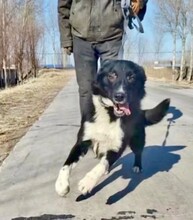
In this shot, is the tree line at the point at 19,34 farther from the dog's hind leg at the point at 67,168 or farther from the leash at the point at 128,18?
the dog's hind leg at the point at 67,168

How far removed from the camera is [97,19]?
12.5 feet

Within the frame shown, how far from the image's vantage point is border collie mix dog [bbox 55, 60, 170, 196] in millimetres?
2918

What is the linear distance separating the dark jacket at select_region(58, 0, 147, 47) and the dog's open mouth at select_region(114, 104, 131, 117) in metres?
1.10

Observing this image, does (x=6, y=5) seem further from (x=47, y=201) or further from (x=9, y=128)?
(x=47, y=201)

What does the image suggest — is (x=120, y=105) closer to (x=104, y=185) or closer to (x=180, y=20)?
(x=104, y=185)

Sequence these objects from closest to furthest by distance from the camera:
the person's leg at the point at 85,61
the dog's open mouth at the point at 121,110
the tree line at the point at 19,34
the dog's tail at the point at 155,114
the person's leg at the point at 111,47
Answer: the dog's open mouth at the point at 121,110
the dog's tail at the point at 155,114
the person's leg at the point at 111,47
the person's leg at the point at 85,61
the tree line at the point at 19,34

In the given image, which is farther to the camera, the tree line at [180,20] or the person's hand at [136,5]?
the tree line at [180,20]

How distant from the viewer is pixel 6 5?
82.3 feet

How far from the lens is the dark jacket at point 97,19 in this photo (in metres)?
3.80

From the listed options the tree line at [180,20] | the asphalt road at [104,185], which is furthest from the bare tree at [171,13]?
the asphalt road at [104,185]

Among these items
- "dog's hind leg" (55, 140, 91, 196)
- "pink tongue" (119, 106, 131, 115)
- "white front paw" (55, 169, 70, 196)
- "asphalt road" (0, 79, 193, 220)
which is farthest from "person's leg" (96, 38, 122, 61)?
"white front paw" (55, 169, 70, 196)

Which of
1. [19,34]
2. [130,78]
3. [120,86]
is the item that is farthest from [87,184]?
[19,34]

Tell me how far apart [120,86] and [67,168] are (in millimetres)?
691

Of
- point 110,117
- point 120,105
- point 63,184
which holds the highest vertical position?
point 120,105
